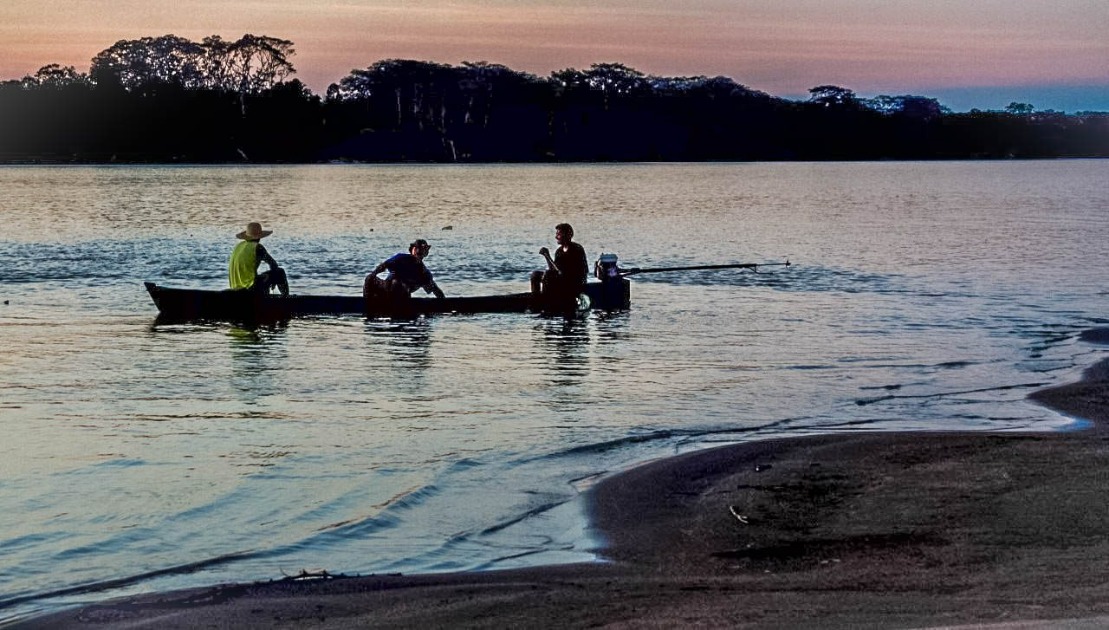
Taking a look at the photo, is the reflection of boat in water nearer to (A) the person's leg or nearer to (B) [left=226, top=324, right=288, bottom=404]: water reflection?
(A) the person's leg

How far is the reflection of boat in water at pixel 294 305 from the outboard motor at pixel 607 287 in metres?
0.17

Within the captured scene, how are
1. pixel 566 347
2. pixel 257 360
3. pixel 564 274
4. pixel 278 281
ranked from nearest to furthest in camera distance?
pixel 257 360, pixel 566 347, pixel 278 281, pixel 564 274

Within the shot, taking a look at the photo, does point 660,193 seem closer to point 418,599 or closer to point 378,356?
point 378,356

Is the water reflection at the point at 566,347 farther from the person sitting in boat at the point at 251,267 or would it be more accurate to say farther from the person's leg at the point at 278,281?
the person sitting in boat at the point at 251,267

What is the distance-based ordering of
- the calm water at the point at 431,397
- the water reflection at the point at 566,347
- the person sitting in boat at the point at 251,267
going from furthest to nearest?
the person sitting in boat at the point at 251,267
the water reflection at the point at 566,347
the calm water at the point at 431,397

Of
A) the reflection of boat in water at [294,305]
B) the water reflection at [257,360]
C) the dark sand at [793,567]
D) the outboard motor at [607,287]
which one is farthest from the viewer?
the outboard motor at [607,287]

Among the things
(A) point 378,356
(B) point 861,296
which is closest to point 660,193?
(B) point 861,296

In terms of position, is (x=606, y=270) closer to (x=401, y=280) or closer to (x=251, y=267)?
(x=401, y=280)

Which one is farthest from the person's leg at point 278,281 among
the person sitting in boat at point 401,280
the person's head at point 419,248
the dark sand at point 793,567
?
the dark sand at point 793,567

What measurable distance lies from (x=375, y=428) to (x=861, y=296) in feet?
58.0

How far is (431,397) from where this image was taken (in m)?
16.6

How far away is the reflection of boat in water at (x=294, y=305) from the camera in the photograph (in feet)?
78.3

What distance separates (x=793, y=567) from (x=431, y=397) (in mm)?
8717

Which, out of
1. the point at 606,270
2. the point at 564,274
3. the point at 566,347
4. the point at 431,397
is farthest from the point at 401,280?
the point at 431,397
